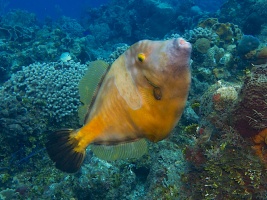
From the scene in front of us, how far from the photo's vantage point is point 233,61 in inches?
271

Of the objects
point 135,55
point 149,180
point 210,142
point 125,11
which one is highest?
point 125,11

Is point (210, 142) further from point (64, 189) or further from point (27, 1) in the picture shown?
point (27, 1)

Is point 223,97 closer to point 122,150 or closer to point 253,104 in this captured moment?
point 253,104

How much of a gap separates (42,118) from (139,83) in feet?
14.2

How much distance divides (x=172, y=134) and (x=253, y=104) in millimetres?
1891

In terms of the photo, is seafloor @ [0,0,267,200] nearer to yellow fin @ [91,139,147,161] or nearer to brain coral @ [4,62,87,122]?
brain coral @ [4,62,87,122]

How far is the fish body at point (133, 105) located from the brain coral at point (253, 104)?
4.58 feet

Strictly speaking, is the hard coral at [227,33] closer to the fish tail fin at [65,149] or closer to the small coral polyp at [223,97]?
the small coral polyp at [223,97]

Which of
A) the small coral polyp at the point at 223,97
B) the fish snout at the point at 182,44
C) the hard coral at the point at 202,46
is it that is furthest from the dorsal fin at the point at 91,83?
the hard coral at the point at 202,46

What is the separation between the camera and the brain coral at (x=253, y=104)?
2369mm

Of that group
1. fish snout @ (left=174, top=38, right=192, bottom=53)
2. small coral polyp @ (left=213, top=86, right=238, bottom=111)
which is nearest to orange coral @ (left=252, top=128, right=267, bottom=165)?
small coral polyp @ (left=213, top=86, right=238, bottom=111)

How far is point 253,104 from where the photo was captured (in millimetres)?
2414

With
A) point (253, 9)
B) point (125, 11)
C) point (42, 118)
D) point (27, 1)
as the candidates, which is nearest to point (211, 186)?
point (42, 118)

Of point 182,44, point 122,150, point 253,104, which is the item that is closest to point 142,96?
point 182,44
